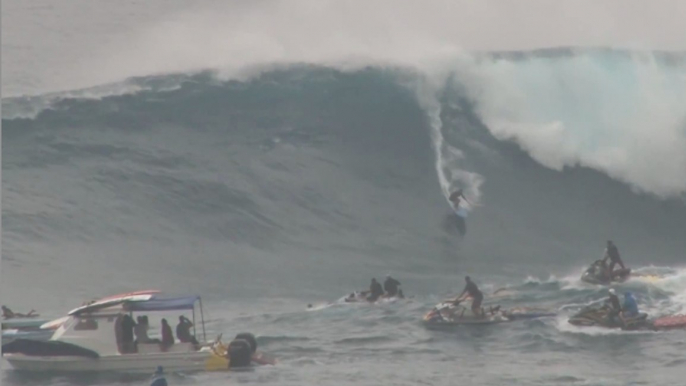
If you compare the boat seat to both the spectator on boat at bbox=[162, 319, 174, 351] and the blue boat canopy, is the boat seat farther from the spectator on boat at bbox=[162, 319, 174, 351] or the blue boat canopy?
the blue boat canopy

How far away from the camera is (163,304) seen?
102 ft

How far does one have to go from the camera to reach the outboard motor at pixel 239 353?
29.8 meters

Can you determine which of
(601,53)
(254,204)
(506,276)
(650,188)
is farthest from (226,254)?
(601,53)

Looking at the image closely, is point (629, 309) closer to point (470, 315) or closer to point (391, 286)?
point (470, 315)

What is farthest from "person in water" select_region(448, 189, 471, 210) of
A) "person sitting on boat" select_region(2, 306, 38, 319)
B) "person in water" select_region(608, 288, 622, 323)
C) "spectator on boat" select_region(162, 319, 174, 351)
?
"spectator on boat" select_region(162, 319, 174, 351)

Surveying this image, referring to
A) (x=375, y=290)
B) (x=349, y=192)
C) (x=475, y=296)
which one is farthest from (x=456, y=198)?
(x=475, y=296)

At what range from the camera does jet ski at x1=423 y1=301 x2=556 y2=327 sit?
111 ft

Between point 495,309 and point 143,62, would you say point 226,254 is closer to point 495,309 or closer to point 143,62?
point 495,309

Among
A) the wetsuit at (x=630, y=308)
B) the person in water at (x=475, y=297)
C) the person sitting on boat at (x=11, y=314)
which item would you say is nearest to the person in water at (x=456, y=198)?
the person in water at (x=475, y=297)

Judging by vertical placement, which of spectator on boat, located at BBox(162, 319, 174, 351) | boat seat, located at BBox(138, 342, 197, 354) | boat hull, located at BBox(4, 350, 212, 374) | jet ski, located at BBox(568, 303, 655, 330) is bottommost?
jet ski, located at BBox(568, 303, 655, 330)

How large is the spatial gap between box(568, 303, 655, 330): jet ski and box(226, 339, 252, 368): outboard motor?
24.4 feet

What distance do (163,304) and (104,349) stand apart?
163 cm

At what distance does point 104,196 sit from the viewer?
43594 mm

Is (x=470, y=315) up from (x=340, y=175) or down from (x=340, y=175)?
down
